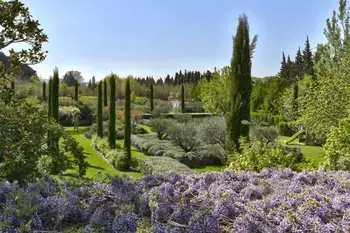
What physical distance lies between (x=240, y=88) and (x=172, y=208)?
9.88 meters

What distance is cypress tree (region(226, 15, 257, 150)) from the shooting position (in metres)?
11.3

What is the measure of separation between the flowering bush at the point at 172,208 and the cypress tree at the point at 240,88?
8.91 metres

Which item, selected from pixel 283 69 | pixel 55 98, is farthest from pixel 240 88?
pixel 283 69

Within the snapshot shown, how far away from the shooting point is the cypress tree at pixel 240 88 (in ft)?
37.2

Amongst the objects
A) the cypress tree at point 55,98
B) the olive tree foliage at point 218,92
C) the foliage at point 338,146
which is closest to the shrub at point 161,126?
the olive tree foliage at point 218,92

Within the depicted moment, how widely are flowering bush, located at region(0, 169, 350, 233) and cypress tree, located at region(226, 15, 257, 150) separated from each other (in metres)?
8.91

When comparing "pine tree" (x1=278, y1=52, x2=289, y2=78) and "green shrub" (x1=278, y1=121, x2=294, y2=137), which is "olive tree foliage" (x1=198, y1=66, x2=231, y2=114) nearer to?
"green shrub" (x1=278, y1=121, x2=294, y2=137)

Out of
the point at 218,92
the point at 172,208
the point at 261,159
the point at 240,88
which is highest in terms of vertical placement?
the point at 218,92

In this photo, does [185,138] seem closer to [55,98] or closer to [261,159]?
[55,98]

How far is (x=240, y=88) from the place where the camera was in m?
11.6

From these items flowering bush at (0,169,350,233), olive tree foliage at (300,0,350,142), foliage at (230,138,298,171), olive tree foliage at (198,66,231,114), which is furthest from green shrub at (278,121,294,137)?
flowering bush at (0,169,350,233)

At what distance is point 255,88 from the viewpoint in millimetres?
28953

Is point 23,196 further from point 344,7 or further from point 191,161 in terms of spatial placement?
point 344,7

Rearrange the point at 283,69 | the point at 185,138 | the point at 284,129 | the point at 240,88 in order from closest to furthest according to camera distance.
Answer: the point at 240,88 < the point at 185,138 < the point at 284,129 < the point at 283,69
